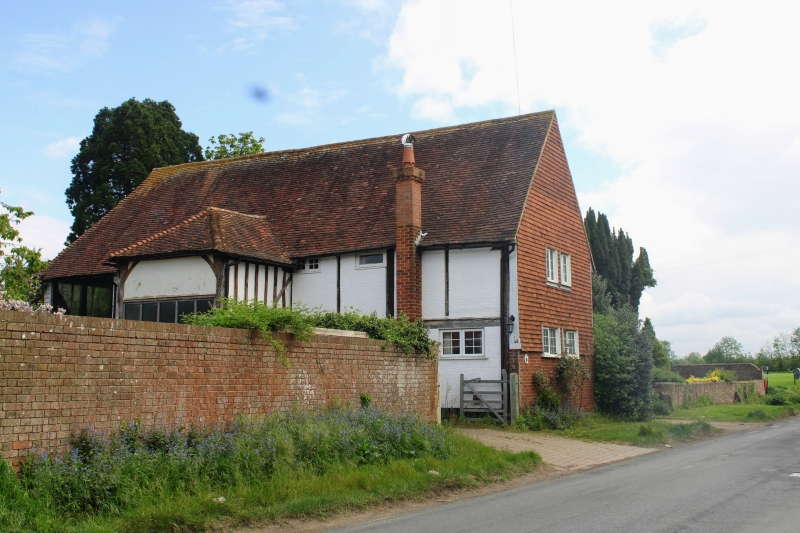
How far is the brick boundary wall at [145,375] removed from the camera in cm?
847

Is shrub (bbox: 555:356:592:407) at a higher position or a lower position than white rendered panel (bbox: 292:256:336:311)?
lower

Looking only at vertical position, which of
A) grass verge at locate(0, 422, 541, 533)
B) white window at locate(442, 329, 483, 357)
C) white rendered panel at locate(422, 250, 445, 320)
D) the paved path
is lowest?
the paved path

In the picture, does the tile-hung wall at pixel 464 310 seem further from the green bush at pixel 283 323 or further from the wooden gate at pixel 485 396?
the green bush at pixel 283 323

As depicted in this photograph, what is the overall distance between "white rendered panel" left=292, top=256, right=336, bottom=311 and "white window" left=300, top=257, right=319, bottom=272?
0.07 m

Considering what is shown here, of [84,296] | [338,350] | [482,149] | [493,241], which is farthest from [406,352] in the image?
[84,296]

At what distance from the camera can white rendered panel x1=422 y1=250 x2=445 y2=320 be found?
21.6 metres

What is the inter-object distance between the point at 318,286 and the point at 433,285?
3.81 meters

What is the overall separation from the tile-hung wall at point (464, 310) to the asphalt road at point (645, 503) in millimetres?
6556

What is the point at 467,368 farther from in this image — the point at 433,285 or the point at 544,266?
the point at 544,266

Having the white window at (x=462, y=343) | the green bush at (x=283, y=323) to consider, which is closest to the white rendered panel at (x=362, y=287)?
the white window at (x=462, y=343)

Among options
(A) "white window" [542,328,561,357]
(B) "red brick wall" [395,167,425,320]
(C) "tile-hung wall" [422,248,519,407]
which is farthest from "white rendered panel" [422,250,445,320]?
(A) "white window" [542,328,561,357]

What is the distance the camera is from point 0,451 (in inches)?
318

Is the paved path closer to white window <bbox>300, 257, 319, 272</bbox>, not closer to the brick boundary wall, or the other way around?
the brick boundary wall

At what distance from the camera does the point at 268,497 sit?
9.30 m
